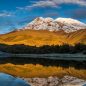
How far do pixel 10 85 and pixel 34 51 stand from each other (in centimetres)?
14782

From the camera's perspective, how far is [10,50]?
648ft

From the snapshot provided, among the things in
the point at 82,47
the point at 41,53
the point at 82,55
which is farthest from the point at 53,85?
the point at 41,53

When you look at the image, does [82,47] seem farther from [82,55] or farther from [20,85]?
[20,85]

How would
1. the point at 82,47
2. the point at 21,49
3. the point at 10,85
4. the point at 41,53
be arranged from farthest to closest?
the point at 21,49 → the point at 41,53 → the point at 82,47 → the point at 10,85

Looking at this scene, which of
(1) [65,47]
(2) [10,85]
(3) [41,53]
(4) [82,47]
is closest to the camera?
(2) [10,85]

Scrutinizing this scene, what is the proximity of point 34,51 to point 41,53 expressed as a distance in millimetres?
9663

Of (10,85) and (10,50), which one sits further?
(10,50)

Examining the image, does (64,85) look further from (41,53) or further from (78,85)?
(41,53)

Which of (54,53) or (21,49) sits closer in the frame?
(54,53)

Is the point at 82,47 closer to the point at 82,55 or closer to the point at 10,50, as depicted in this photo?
the point at 82,55

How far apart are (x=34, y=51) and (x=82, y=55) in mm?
49622

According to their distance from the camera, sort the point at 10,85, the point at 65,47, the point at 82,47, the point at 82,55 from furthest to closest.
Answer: the point at 65,47 < the point at 82,47 < the point at 82,55 < the point at 10,85

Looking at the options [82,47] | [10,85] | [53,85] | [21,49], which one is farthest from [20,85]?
[21,49]

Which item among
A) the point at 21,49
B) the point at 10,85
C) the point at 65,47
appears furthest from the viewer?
the point at 21,49
